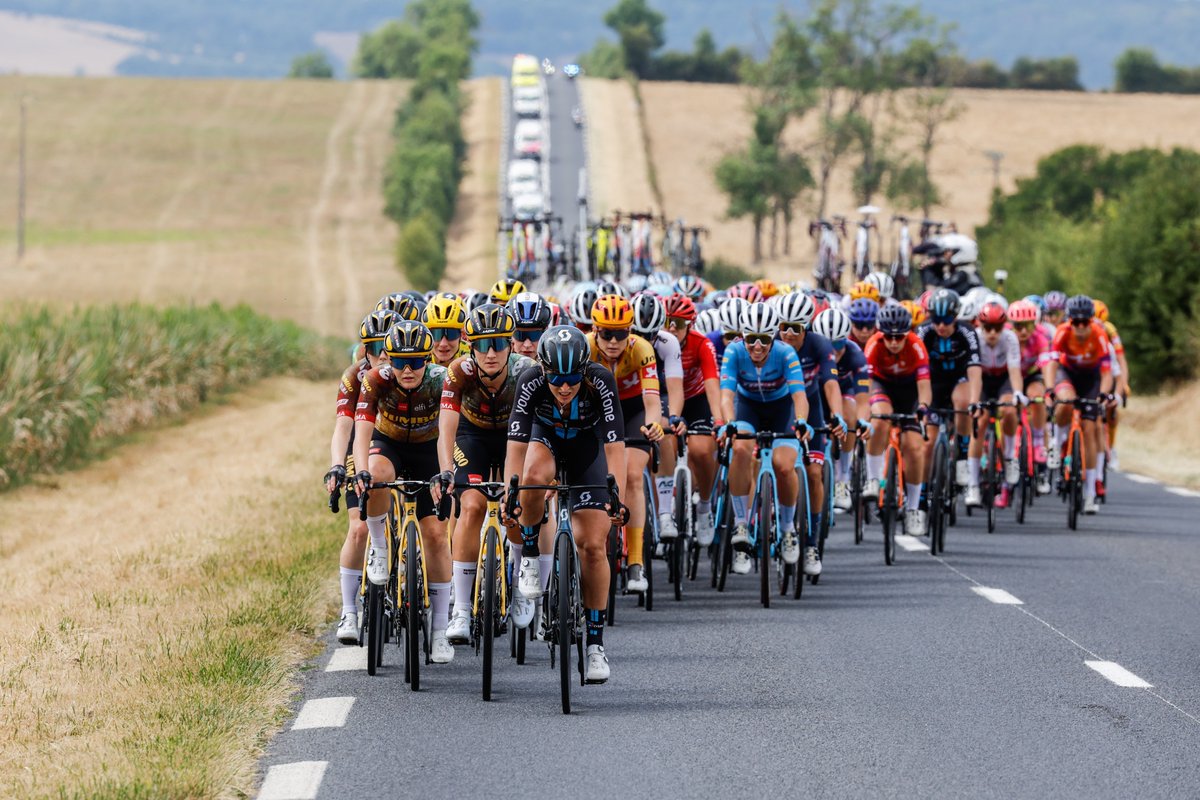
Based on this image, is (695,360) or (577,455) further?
(695,360)

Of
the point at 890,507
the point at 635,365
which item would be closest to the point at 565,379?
the point at 635,365

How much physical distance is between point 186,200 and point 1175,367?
79542 mm

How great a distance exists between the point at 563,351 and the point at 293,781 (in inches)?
97.2

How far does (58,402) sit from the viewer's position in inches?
1011

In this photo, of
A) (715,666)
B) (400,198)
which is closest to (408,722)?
(715,666)

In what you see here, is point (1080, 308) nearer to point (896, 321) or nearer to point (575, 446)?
point (896, 321)

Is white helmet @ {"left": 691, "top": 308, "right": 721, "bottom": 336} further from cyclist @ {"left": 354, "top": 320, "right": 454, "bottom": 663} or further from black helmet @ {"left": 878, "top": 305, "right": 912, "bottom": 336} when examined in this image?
cyclist @ {"left": 354, "top": 320, "right": 454, "bottom": 663}

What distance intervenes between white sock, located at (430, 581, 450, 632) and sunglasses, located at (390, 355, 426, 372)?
1.12 metres

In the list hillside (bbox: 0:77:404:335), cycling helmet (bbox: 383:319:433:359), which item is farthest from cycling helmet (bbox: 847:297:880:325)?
hillside (bbox: 0:77:404:335)

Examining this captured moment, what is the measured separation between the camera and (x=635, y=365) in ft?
39.0

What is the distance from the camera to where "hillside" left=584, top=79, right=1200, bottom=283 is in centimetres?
10012

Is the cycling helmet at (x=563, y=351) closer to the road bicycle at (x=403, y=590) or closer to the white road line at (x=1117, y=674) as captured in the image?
the road bicycle at (x=403, y=590)

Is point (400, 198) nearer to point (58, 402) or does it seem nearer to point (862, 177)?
point (862, 177)

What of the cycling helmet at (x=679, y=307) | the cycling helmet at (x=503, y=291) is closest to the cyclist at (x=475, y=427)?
the cycling helmet at (x=503, y=291)
